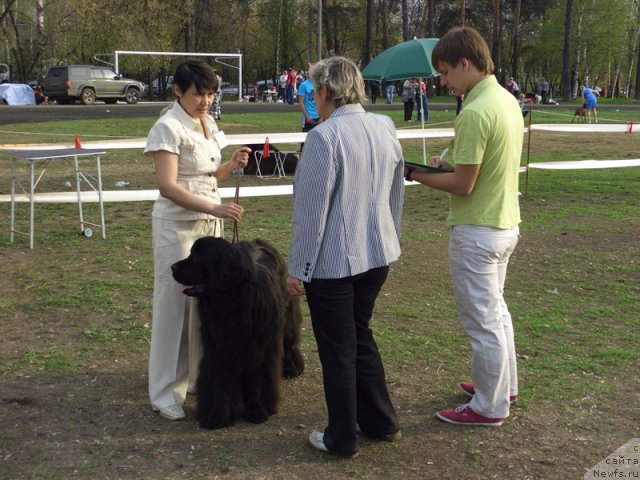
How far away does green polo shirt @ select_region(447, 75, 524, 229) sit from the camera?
144 inches

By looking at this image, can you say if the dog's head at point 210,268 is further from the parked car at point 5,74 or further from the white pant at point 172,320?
the parked car at point 5,74

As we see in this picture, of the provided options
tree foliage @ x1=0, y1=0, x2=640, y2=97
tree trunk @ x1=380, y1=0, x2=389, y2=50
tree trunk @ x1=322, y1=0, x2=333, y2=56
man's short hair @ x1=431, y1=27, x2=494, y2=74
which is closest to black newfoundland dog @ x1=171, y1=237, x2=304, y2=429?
man's short hair @ x1=431, y1=27, x2=494, y2=74

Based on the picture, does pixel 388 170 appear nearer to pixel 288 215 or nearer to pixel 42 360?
pixel 42 360

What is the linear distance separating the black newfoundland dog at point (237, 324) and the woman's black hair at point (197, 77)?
32.9 inches

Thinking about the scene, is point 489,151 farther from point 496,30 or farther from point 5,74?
point 496,30

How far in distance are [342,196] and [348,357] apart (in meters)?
0.79

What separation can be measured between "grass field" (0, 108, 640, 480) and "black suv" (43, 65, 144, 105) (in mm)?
28056

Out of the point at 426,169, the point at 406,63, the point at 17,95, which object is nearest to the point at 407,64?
the point at 406,63

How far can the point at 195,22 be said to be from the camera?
53.8 m

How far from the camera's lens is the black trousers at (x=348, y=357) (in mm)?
3475

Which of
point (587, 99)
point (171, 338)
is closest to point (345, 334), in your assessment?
point (171, 338)

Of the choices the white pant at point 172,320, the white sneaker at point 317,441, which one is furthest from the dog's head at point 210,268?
the white sneaker at point 317,441

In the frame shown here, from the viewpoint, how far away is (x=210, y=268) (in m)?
3.83

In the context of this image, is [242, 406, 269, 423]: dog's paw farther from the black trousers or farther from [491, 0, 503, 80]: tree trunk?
[491, 0, 503, 80]: tree trunk
